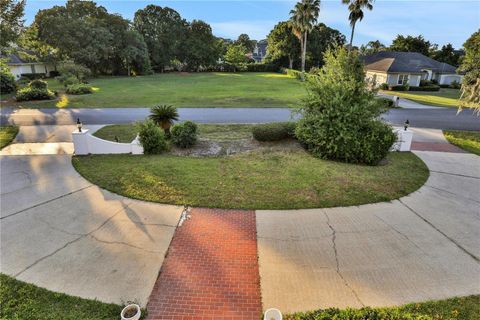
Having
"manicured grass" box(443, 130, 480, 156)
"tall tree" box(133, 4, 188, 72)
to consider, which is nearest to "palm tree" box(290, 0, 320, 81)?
"tall tree" box(133, 4, 188, 72)

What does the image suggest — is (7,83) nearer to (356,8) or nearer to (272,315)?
(272,315)

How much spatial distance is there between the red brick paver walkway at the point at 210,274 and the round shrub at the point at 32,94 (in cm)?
2174

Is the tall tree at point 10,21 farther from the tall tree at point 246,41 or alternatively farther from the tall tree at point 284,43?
the tall tree at point 246,41

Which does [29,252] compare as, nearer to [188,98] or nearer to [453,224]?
[453,224]

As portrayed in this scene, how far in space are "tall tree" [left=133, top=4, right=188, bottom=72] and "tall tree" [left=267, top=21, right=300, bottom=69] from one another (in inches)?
688

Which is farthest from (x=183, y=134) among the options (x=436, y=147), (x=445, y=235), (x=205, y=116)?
(x=436, y=147)

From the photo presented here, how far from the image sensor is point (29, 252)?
5262 mm

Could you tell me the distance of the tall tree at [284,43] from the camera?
54.2 m

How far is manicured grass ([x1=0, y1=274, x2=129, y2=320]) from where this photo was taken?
392cm

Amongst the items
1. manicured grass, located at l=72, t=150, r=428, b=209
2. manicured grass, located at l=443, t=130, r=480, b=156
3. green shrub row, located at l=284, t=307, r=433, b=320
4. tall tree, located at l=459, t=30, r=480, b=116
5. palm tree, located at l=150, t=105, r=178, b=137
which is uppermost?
tall tree, located at l=459, t=30, r=480, b=116

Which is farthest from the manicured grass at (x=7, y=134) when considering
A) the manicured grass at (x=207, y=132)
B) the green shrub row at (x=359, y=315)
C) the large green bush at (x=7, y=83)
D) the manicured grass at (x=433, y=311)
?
the large green bush at (x=7, y=83)

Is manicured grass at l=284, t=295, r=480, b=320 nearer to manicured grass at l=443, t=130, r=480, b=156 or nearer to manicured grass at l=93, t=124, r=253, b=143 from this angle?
manicured grass at l=93, t=124, r=253, b=143

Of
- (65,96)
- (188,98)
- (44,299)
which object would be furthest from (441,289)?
(65,96)

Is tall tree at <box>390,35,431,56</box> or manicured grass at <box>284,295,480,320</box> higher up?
tall tree at <box>390,35,431,56</box>
